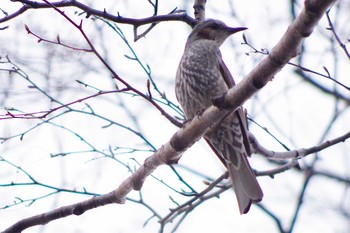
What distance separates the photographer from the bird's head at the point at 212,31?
5048 mm

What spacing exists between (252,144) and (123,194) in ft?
3.33

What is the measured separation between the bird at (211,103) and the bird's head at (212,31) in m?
0.01

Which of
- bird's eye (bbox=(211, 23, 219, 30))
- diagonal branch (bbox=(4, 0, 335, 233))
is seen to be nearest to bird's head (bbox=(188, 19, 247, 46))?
bird's eye (bbox=(211, 23, 219, 30))

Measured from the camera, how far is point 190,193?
409cm

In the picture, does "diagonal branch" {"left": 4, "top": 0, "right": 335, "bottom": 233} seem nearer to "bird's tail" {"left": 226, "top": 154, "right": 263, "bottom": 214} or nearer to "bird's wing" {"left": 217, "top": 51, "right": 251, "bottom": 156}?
"bird's tail" {"left": 226, "top": 154, "right": 263, "bottom": 214}

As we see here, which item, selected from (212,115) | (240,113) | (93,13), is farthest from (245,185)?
(93,13)

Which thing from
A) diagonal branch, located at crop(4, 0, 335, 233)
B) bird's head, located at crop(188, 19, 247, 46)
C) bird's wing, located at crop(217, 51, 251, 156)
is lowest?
diagonal branch, located at crop(4, 0, 335, 233)

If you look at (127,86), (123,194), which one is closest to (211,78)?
(123,194)

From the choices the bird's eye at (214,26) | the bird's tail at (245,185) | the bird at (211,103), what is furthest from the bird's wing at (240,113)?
the bird's eye at (214,26)

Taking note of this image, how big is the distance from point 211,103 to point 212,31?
943mm

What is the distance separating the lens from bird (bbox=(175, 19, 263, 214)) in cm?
423

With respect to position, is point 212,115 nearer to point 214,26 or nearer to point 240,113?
point 240,113

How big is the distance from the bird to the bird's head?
1 centimetres

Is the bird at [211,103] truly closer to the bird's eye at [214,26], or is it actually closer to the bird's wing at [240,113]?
the bird's wing at [240,113]
